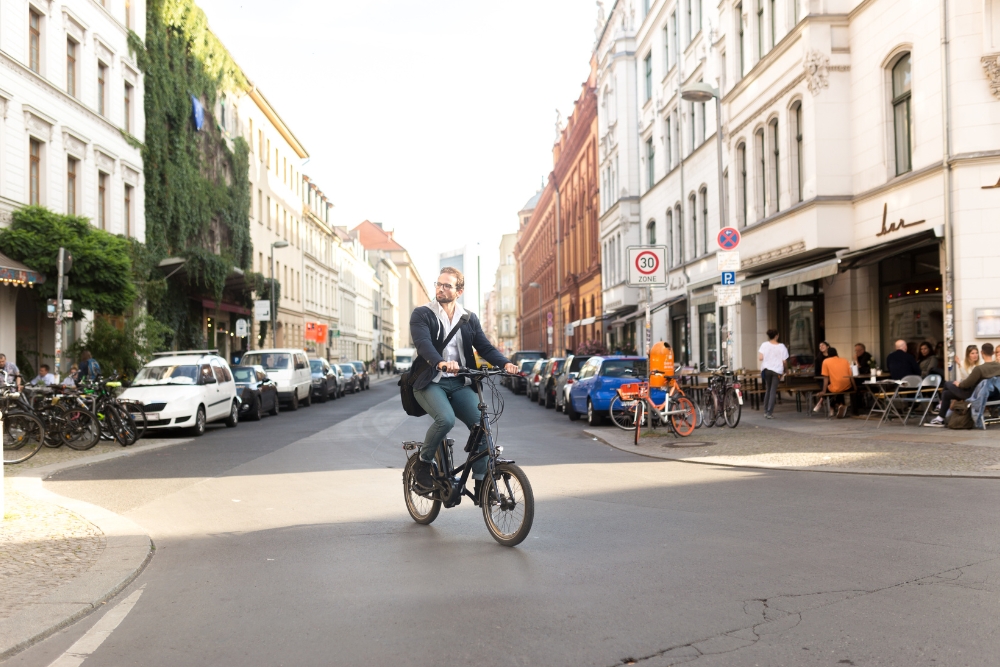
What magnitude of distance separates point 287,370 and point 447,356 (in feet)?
76.2

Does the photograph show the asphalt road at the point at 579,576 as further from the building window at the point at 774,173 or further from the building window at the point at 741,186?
the building window at the point at 741,186

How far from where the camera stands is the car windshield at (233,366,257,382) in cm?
2492

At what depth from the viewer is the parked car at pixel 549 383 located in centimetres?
2769

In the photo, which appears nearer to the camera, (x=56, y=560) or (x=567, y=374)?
(x=56, y=560)

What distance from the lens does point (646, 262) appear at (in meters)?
16.5

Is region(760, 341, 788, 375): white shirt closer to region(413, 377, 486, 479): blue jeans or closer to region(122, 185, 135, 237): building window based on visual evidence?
region(413, 377, 486, 479): blue jeans

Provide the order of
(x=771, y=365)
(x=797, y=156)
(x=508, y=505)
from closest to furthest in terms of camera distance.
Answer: (x=508, y=505)
(x=771, y=365)
(x=797, y=156)

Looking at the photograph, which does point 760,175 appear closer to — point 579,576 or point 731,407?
point 731,407

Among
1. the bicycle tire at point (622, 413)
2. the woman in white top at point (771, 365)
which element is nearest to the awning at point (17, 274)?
the bicycle tire at point (622, 413)

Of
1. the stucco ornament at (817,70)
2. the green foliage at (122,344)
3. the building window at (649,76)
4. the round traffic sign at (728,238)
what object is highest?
the building window at (649,76)

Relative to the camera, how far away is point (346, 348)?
9119 cm

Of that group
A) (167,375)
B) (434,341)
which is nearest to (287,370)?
(167,375)

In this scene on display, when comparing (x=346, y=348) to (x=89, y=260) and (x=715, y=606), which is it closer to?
(x=89, y=260)

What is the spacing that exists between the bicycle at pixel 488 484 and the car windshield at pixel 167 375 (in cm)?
1326
